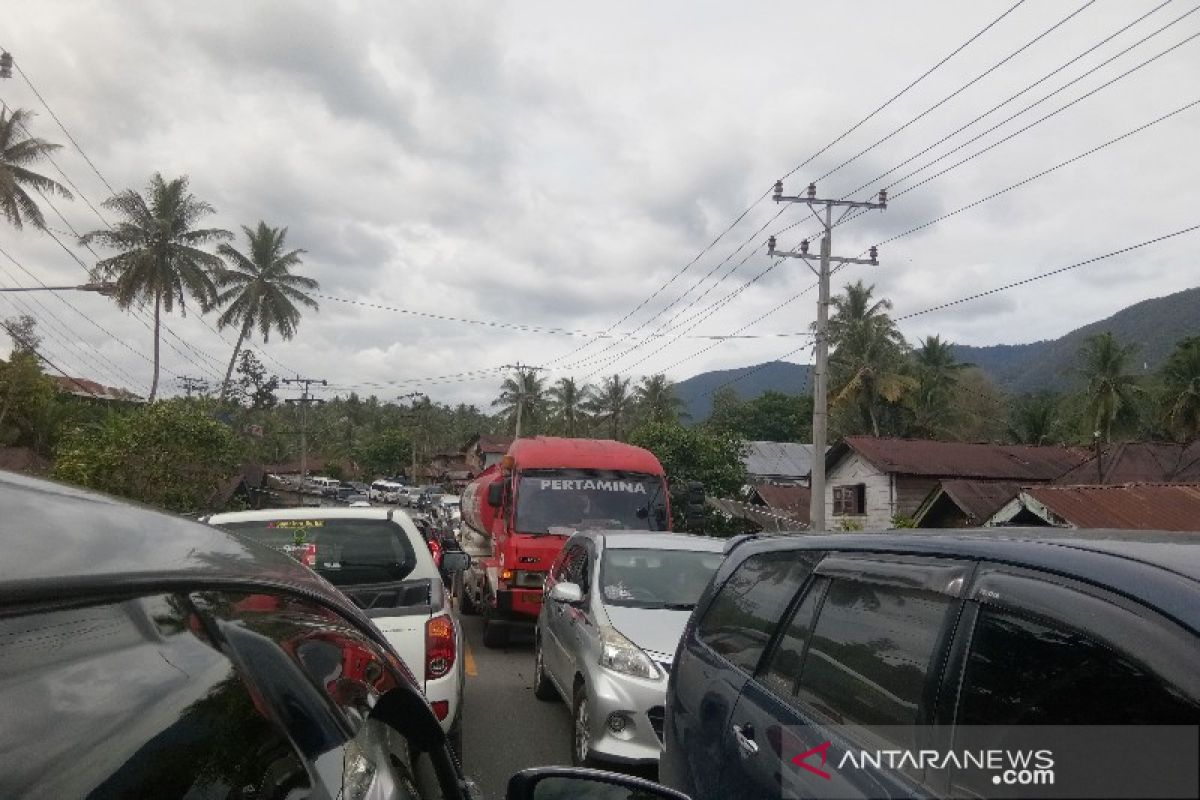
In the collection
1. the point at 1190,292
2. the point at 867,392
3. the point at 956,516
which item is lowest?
the point at 956,516

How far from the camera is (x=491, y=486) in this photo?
1366cm

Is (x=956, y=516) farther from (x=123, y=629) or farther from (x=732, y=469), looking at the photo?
(x=123, y=629)

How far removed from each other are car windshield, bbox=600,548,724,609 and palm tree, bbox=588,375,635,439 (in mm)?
58728

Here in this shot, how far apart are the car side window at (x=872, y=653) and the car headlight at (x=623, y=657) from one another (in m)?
3.22

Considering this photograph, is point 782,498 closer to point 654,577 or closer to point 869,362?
point 869,362

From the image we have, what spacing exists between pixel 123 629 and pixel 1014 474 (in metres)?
36.5

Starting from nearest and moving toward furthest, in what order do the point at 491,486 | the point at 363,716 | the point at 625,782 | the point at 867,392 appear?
the point at 363,716
the point at 625,782
the point at 491,486
the point at 867,392

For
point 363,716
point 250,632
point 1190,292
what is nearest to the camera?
point 250,632

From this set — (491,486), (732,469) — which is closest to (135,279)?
(732,469)

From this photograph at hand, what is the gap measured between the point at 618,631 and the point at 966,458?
3232 centimetres

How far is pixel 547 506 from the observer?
42.5 ft

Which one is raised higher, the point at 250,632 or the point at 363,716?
the point at 250,632

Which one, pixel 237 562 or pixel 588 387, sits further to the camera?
pixel 588 387

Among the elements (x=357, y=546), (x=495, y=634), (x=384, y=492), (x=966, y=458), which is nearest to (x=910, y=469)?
Result: (x=966, y=458)
